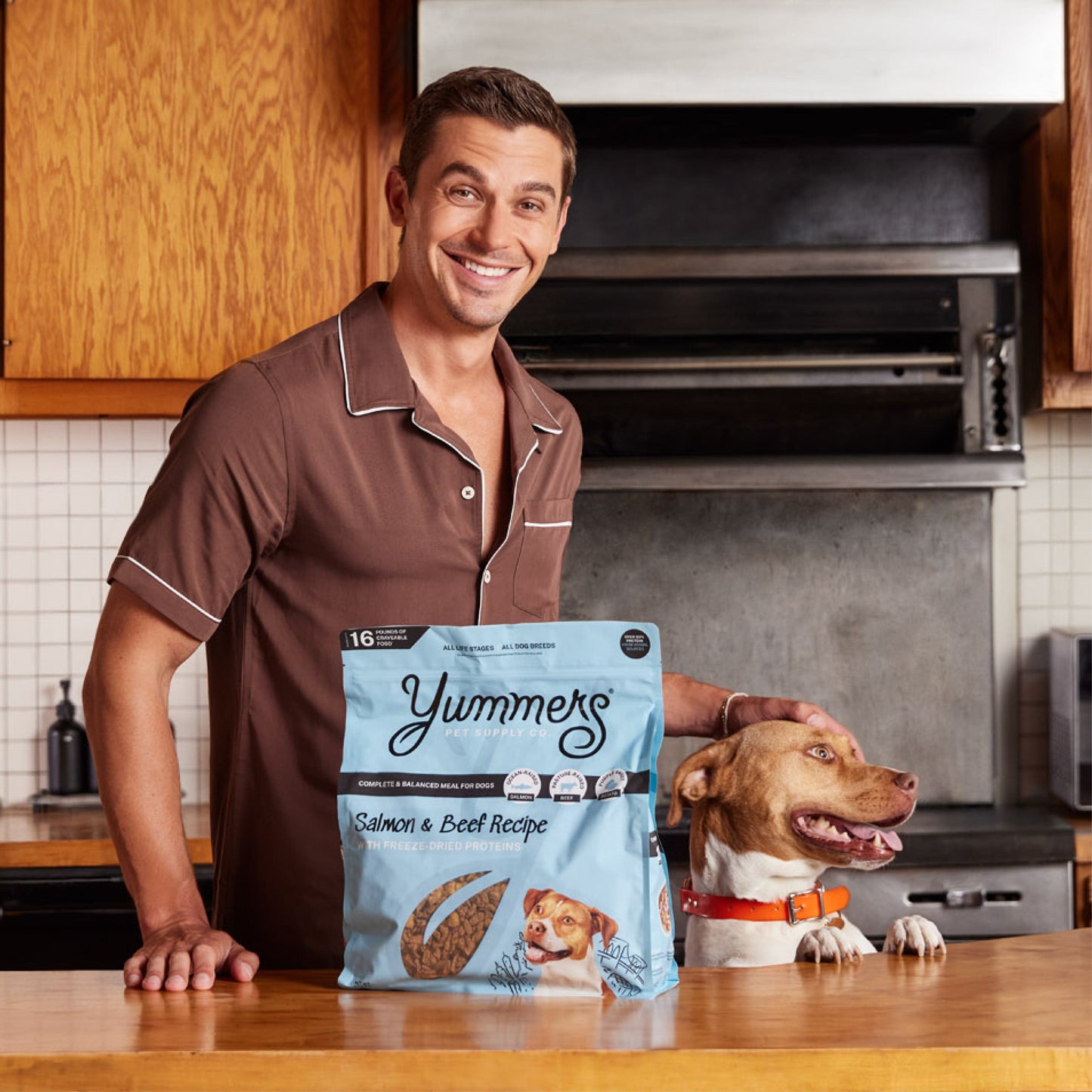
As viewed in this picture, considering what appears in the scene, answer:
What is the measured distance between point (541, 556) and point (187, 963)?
63cm

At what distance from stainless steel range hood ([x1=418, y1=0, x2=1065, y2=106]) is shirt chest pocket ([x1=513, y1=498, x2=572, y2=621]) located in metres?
1.04

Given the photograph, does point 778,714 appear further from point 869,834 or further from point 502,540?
point 502,540

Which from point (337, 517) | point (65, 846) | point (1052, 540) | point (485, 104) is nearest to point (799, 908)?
point (337, 517)

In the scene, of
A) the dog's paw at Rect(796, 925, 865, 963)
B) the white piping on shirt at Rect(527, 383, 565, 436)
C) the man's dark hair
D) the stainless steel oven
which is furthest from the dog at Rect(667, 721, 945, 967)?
the stainless steel oven

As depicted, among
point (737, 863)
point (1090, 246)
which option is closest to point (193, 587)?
point (737, 863)

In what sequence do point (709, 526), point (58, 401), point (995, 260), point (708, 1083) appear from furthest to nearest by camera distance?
point (709, 526), point (58, 401), point (995, 260), point (708, 1083)

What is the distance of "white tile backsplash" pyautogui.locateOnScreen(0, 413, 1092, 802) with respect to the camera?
272cm

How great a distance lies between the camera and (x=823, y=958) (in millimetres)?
1077

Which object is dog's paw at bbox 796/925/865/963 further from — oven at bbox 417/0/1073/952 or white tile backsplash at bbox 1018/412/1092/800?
white tile backsplash at bbox 1018/412/1092/800

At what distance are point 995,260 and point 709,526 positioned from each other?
0.77 m

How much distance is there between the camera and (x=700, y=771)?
1.39 metres

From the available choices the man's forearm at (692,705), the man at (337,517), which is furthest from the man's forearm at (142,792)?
the man's forearm at (692,705)

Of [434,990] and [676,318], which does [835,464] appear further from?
[434,990]

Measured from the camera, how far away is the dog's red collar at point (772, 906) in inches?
50.1
